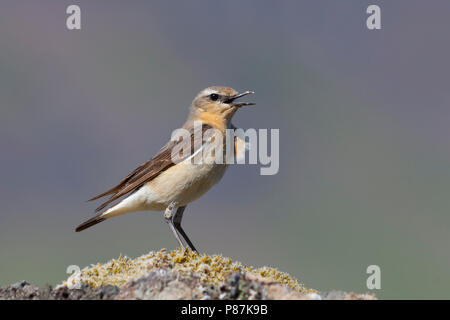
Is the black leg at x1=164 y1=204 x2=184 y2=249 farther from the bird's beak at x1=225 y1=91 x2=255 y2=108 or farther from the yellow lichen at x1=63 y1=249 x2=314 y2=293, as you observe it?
the bird's beak at x1=225 y1=91 x2=255 y2=108

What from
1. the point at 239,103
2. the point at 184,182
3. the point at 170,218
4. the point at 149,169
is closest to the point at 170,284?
the point at 184,182

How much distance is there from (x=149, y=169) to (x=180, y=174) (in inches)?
34.1

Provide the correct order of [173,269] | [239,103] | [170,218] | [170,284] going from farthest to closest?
[239,103], [170,218], [173,269], [170,284]

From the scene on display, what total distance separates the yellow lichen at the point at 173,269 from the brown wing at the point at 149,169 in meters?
2.08

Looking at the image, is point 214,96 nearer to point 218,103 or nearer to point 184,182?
point 218,103

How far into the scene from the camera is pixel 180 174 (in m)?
9.41

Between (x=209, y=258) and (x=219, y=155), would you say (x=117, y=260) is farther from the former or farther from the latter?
(x=219, y=155)

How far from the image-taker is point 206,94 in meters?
10.8

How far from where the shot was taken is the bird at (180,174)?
939 centimetres

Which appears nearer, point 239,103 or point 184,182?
point 184,182

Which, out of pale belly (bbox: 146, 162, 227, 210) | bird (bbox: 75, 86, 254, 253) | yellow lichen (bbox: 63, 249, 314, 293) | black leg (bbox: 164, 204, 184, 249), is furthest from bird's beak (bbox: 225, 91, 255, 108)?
yellow lichen (bbox: 63, 249, 314, 293)

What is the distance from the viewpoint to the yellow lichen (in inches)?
285

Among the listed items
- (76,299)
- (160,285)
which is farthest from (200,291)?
(76,299)
